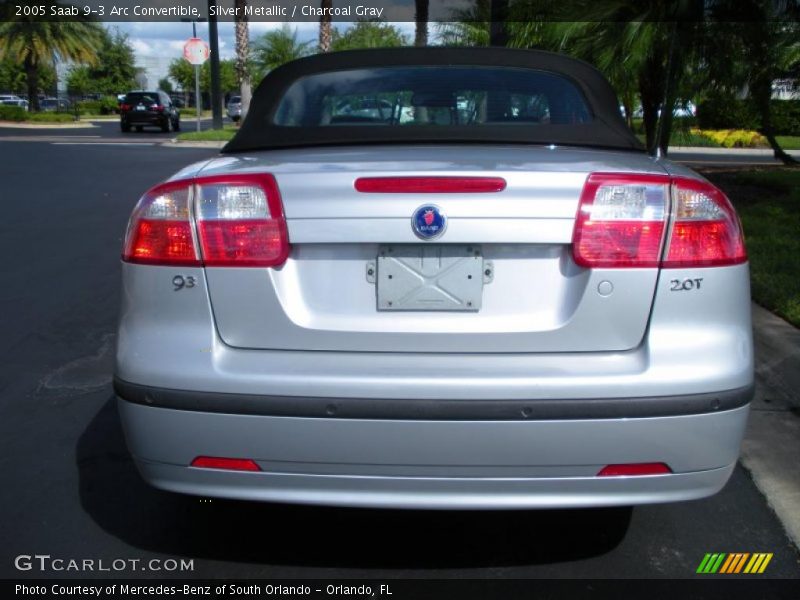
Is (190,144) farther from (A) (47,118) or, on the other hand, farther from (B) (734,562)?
(B) (734,562)

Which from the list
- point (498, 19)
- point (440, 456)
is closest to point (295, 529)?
point (440, 456)

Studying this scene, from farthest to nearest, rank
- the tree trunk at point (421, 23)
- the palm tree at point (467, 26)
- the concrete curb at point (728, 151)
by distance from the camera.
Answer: the concrete curb at point (728, 151) → the tree trunk at point (421, 23) → the palm tree at point (467, 26)

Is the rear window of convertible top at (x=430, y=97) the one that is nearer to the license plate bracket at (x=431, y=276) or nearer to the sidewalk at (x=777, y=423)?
the license plate bracket at (x=431, y=276)

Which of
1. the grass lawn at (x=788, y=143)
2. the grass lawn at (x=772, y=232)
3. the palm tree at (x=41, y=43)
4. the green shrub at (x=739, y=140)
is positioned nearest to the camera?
the grass lawn at (x=772, y=232)

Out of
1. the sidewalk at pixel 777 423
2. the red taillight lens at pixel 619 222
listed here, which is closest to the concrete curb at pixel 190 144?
the sidewalk at pixel 777 423

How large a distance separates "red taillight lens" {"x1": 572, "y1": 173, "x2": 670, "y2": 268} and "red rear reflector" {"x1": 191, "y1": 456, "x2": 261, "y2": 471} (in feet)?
3.70

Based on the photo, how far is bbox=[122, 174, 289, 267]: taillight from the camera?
Result: 249 centimetres

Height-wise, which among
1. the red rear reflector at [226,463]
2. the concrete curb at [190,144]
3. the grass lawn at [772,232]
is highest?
the red rear reflector at [226,463]

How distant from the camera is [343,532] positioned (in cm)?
317

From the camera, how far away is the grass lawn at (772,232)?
5988 mm

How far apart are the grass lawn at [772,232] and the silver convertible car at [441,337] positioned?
133 inches

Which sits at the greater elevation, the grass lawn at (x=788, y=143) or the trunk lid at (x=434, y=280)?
the trunk lid at (x=434, y=280)

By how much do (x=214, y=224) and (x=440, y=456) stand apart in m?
0.96

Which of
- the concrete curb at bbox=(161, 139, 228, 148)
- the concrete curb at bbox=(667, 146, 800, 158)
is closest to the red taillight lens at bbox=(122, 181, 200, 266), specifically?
the concrete curb at bbox=(161, 139, 228, 148)
